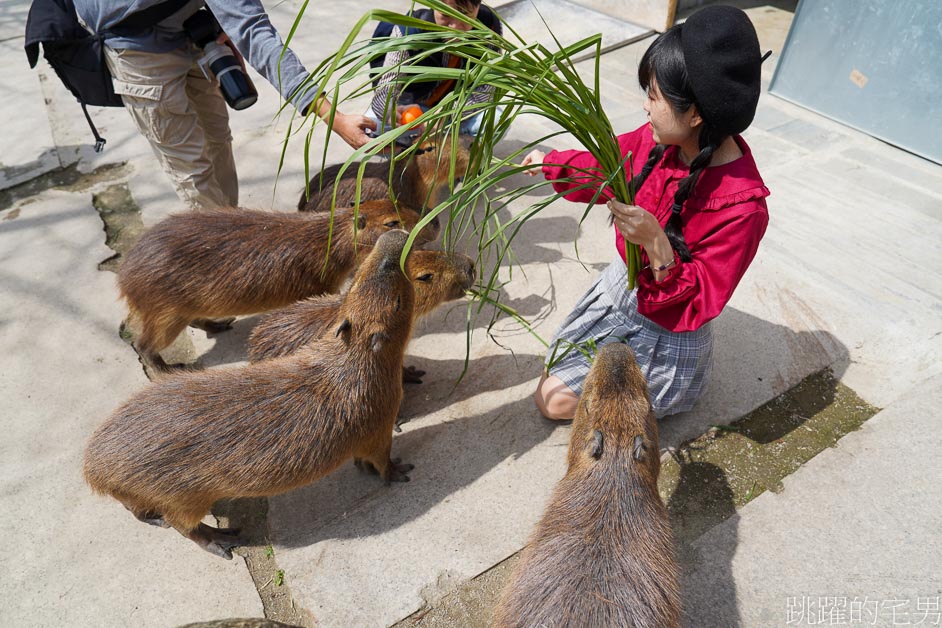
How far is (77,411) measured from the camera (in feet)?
9.05

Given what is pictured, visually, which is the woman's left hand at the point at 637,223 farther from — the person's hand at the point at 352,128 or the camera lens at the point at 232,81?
the camera lens at the point at 232,81

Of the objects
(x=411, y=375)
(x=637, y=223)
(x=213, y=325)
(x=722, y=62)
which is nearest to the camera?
(x=722, y=62)

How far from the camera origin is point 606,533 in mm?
1801

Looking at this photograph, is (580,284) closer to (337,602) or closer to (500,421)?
(500,421)

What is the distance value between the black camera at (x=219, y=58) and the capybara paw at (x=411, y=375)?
4.60ft

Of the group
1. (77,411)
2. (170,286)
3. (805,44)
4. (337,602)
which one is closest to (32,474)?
(77,411)

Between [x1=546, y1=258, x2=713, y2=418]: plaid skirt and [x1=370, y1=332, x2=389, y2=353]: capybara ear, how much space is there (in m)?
0.69

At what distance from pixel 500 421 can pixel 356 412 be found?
0.75 meters

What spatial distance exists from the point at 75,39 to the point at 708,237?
269 centimetres

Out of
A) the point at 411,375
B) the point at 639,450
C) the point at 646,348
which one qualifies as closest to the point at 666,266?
the point at 646,348

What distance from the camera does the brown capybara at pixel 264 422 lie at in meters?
2.02

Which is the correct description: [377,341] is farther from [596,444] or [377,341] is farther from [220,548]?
[220,548]

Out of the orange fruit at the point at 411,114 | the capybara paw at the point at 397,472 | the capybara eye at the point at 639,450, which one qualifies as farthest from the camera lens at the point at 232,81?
the capybara eye at the point at 639,450

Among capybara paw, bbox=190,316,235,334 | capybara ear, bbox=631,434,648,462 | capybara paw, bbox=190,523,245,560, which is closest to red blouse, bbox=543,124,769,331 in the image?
capybara ear, bbox=631,434,648,462
